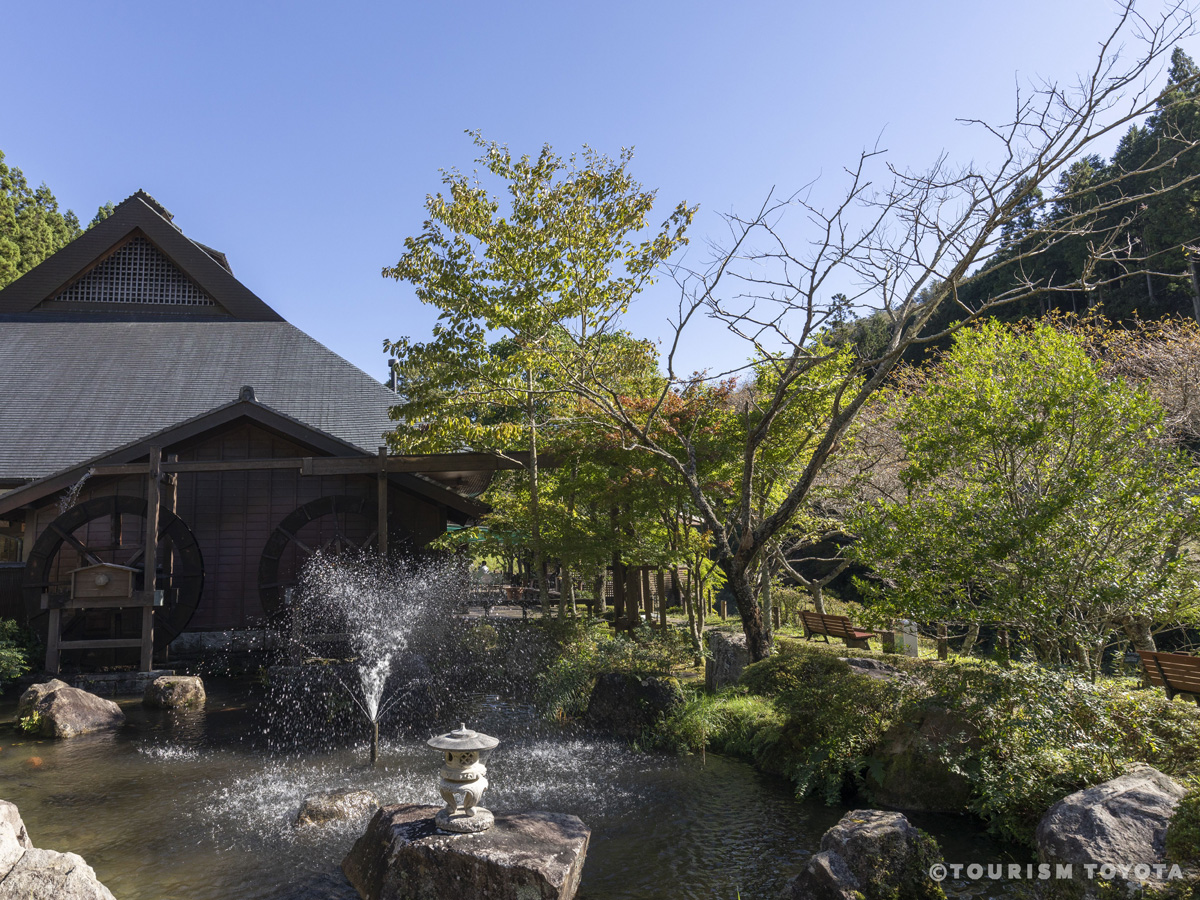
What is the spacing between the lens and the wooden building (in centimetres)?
1223

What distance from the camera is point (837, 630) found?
36.1ft

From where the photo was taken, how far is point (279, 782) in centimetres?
662

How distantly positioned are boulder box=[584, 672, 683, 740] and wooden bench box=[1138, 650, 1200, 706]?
14.2ft

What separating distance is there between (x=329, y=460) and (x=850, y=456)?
317 inches

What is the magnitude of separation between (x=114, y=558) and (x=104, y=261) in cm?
931

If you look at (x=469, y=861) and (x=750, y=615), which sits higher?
(x=750, y=615)

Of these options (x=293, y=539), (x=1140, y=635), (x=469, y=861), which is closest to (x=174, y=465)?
(x=293, y=539)

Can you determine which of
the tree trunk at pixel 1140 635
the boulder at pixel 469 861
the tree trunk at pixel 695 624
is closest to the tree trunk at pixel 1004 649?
the tree trunk at pixel 1140 635

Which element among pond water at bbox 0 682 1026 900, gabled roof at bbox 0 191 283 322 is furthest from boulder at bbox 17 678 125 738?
gabled roof at bbox 0 191 283 322

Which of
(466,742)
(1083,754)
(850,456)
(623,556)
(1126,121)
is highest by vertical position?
(1126,121)

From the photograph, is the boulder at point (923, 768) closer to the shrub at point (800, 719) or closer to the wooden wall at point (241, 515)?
the shrub at point (800, 719)

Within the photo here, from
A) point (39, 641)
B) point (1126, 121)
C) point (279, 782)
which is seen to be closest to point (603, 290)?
point (1126, 121)

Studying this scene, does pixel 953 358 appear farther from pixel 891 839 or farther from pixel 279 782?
pixel 279 782

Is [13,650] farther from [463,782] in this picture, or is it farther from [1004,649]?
[1004,649]
